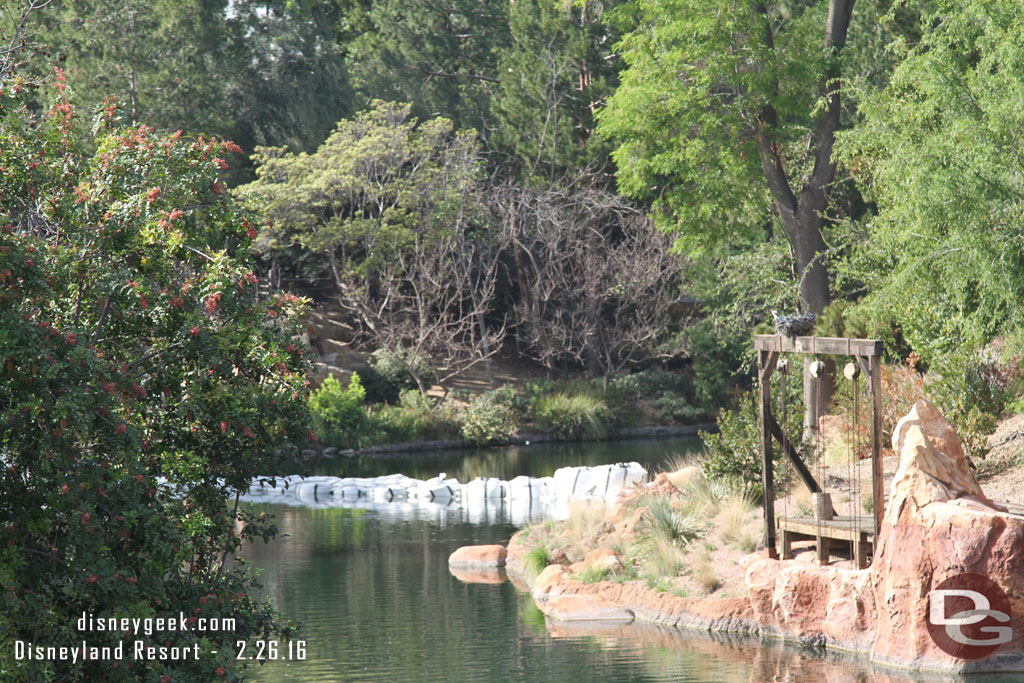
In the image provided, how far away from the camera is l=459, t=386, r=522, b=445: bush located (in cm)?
2888

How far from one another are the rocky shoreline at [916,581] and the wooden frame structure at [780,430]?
→ 1.31 ft

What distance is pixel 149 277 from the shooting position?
24.9 ft

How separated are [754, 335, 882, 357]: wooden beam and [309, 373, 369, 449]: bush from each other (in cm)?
1657

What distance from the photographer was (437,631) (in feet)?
40.6

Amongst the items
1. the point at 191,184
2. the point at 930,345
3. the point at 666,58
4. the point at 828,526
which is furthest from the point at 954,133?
the point at 191,184

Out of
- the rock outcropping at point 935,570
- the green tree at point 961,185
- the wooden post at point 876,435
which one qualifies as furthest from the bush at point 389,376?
the rock outcropping at point 935,570

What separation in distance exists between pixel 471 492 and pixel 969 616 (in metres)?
12.1

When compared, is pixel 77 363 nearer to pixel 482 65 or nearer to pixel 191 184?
pixel 191 184

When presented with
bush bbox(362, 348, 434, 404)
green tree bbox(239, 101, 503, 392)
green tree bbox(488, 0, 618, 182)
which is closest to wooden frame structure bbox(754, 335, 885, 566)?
green tree bbox(239, 101, 503, 392)

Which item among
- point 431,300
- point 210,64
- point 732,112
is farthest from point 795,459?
point 210,64

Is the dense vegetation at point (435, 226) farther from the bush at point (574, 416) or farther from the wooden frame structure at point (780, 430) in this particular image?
the wooden frame structure at point (780, 430)

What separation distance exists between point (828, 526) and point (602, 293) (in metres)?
20.6

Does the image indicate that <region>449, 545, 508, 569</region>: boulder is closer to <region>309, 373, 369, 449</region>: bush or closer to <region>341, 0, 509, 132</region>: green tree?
<region>309, 373, 369, 449</region>: bush

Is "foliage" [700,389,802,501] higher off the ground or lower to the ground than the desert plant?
higher
